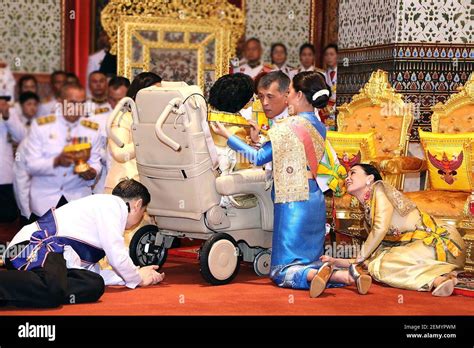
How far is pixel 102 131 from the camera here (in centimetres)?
860

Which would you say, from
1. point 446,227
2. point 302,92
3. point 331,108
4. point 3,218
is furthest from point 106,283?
point 331,108

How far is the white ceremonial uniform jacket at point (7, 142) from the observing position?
9297 millimetres

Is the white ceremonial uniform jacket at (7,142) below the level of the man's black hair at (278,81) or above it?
→ below

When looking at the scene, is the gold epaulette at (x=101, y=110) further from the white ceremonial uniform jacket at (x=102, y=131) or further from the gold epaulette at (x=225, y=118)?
the gold epaulette at (x=225, y=118)

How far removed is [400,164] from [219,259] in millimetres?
2162

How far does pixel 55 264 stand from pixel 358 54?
4217mm

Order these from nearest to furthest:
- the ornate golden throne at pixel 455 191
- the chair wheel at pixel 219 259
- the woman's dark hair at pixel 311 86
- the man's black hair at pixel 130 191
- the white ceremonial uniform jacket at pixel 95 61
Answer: the man's black hair at pixel 130 191 → the chair wheel at pixel 219 259 → the woman's dark hair at pixel 311 86 → the ornate golden throne at pixel 455 191 → the white ceremonial uniform jacket at pixel 95 61

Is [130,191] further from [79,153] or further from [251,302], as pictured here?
[79,153]

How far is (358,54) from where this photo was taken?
8617mm

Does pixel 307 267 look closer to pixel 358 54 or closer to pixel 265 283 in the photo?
pixel 265 283

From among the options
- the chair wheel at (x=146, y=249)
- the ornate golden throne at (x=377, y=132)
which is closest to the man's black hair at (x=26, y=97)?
the ornate golden throne at (x=377, y=132)

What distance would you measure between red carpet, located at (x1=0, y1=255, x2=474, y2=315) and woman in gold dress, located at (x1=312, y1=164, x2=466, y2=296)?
11 cm

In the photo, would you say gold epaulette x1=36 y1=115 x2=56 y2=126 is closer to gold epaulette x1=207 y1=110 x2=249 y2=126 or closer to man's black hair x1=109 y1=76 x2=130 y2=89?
man's black hair x1=109 y1=76 x2=130 y2=89

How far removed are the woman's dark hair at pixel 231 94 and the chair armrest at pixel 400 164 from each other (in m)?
1.73
